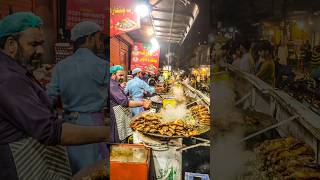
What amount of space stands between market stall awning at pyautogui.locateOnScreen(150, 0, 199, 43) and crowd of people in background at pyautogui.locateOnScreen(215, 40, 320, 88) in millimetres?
293

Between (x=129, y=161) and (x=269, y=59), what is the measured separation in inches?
46.6

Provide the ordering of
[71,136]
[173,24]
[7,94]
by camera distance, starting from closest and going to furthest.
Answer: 1. [7,94]
2. [71,136]
3. [173,24]

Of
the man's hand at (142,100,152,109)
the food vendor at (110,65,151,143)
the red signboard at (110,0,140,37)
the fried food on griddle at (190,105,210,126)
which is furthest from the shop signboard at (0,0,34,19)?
the fried food on griddle at (190,105,210,126)

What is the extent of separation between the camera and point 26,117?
2229 millimetres

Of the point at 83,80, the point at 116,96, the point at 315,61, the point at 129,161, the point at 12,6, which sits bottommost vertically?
the point at 129,161

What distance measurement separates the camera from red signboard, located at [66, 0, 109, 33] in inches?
99.5

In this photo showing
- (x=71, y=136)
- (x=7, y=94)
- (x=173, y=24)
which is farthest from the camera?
(x=173, y=24)

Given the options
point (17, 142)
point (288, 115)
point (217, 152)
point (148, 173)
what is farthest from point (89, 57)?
point (288, 115)

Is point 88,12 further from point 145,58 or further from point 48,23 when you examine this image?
point 145,58

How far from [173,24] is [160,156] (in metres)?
0.93

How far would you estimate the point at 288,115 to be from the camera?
2.32 meters

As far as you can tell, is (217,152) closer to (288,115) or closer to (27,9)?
(288,115)

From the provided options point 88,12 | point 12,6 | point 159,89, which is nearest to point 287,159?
point 159,89

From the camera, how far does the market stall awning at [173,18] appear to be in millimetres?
2445
